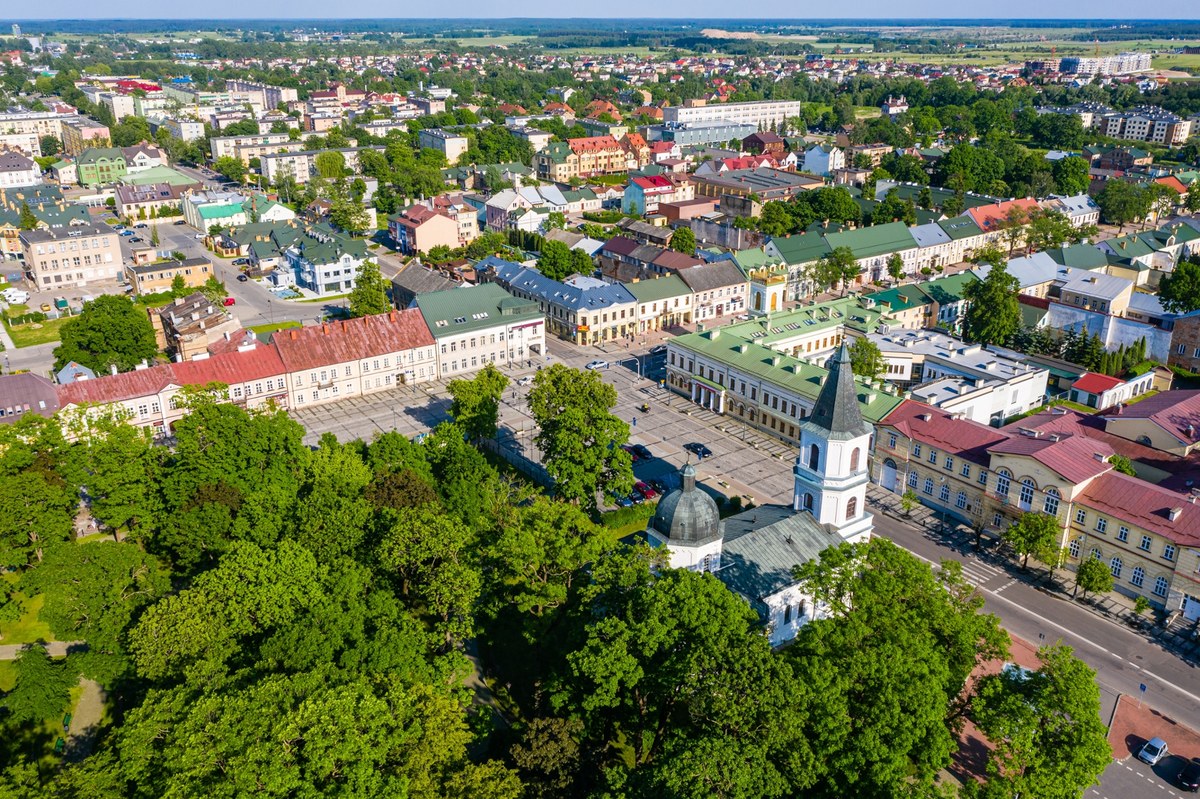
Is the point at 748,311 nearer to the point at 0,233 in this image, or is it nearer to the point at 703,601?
the point at 703,601

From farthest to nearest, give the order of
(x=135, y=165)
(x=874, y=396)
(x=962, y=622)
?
(x=135, y=165) → (x=874, y=396) → (x=962, y=622)

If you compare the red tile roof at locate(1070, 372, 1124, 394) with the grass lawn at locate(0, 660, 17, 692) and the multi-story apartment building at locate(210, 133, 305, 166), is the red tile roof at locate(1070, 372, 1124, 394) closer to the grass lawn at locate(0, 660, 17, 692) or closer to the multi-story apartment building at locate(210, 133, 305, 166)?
the grass lawn at locate(0, 660, 17, 692)

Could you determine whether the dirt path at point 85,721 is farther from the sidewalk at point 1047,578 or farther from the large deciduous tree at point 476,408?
the sidewalk at point 1047,578

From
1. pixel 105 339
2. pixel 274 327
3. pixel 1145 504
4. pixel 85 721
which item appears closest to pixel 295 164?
pixel 274 327

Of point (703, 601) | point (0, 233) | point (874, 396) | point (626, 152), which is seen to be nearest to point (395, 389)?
point (874, 396)

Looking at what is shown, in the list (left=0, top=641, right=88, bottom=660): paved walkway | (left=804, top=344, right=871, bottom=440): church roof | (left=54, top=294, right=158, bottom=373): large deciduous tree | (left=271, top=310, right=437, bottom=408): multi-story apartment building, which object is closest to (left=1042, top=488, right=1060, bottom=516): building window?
(left=804, top=344, right=871, bottom=440): church roof

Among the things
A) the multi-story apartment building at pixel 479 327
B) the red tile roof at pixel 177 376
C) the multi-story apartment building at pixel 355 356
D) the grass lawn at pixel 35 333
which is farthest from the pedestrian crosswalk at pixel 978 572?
the grass lawn at pixel 35 333

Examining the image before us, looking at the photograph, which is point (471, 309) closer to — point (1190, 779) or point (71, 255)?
point (71, 255)
